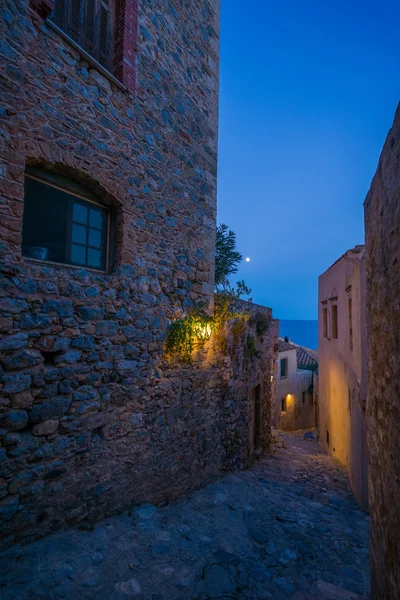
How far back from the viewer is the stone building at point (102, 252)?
2803 millimetres

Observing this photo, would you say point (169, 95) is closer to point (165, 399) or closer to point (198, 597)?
point (165, 399)

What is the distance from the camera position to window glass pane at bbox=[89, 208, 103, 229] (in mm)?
3686

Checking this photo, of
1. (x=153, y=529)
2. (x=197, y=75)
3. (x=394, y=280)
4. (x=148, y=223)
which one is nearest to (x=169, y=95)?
(x=197, y=75)

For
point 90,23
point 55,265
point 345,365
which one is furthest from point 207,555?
point 90,23

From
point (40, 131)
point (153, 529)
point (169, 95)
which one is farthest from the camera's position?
point (169, 95)

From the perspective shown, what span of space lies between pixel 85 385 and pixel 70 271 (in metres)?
1.24

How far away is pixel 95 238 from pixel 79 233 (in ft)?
0.76

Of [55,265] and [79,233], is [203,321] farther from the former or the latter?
[55,265]

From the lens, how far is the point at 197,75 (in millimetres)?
5359

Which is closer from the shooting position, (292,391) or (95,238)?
(95,238)

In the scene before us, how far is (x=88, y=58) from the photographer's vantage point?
338cm

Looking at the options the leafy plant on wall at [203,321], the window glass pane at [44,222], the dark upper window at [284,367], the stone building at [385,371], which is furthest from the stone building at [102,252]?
the dark upper window at [284,367]

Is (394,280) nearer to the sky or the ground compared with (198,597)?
nearer to the sky

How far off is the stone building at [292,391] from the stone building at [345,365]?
720 cm
